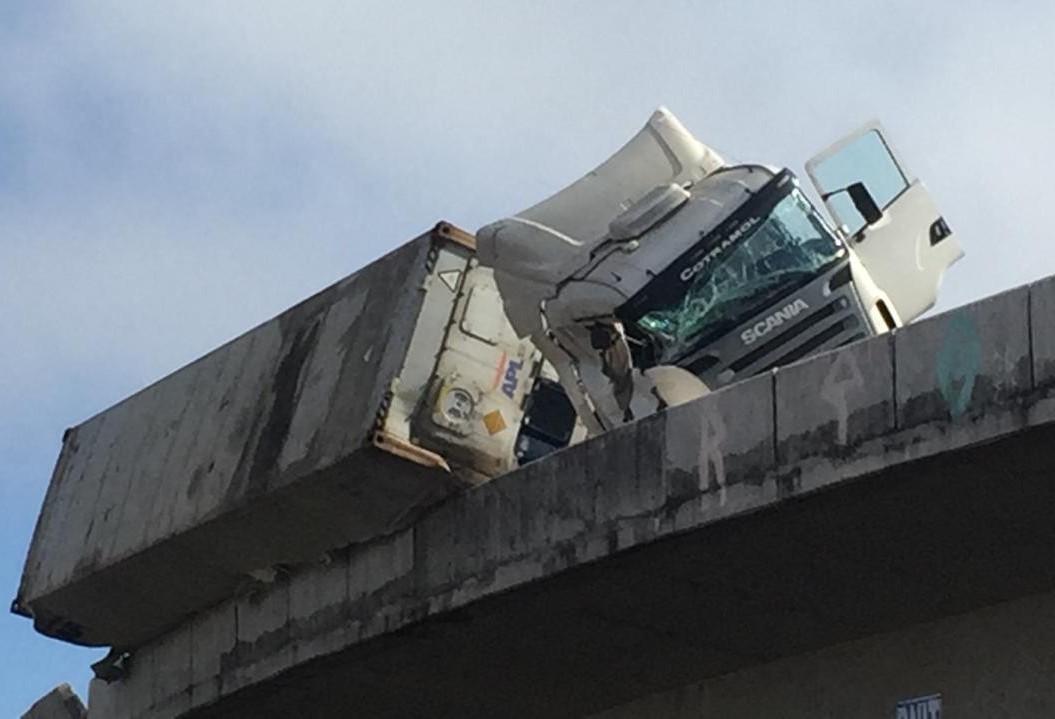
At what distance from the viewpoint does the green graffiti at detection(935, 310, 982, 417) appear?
1123 centimetres

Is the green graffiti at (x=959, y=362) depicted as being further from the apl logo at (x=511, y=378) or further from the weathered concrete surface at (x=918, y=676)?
the apl logo at (x=511, y=378)

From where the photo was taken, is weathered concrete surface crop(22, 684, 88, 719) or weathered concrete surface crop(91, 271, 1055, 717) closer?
weathered concrete surface crop(91, 271, 1055, 717)

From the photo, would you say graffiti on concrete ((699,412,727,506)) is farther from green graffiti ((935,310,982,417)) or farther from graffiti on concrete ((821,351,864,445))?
green graffiti ((935,310,982,417))

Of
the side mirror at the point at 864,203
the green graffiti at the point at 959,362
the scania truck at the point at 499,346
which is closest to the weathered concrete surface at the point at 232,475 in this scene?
the scania truck at the point at 499,346

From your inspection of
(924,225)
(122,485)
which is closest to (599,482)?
(924,225)

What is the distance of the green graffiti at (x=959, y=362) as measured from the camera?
11234mm

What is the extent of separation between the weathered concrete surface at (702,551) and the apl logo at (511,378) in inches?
44.1

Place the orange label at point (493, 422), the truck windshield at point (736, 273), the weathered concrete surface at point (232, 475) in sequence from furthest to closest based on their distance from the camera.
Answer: the orange label at point (493, 422) < the weathered concrete surface at point (232, 475) < the truck windshield at point (736, 273)

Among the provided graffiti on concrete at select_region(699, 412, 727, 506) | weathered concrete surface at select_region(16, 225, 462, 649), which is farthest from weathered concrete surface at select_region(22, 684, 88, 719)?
graffiti on concrete at select_region(699, 412, 727, 506)

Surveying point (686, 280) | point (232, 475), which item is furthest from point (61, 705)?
point (686, 280)

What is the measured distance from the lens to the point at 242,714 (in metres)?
16.9

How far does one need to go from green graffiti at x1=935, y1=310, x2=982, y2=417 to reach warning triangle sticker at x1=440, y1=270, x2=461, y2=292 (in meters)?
4.78

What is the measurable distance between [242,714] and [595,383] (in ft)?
12.8

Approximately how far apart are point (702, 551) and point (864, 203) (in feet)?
11.8
